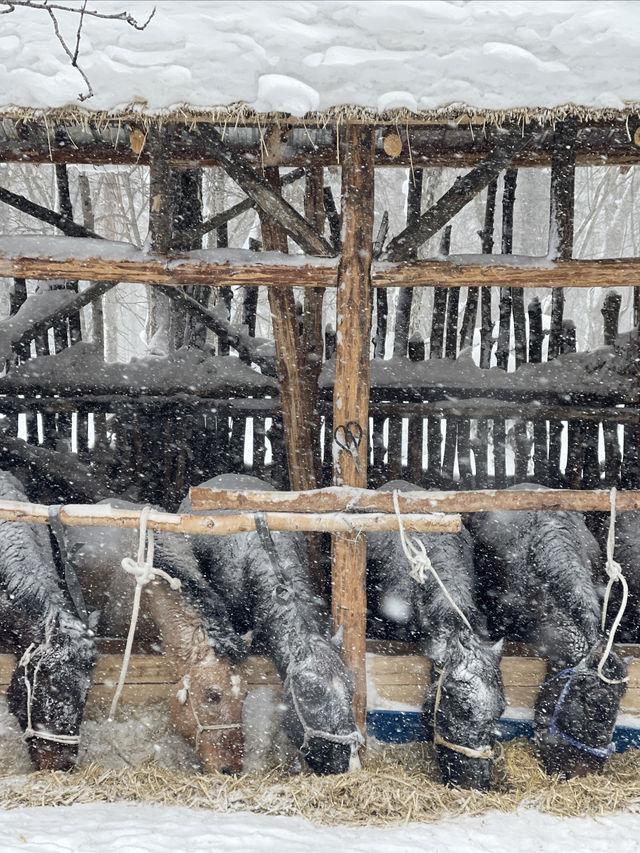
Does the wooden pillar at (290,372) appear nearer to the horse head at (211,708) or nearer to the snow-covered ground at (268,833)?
→ the horse head at (211,708)

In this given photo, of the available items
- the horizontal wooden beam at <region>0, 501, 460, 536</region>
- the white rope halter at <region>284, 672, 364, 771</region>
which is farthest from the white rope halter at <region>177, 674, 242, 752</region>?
the horizontal wooden beam at <region>0, 501, 460, 536</region>

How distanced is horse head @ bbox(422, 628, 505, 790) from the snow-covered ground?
0.24 metres

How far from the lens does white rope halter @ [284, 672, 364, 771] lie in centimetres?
322

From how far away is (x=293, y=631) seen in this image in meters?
3.56

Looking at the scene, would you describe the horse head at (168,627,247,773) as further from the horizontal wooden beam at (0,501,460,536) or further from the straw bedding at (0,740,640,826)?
the horizontal wooden beam at (0,501,460,536)

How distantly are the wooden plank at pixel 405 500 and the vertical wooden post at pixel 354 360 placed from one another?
232mm

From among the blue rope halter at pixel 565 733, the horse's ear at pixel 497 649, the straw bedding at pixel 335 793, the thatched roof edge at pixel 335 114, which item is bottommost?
the straw bedding at pixel 335 793

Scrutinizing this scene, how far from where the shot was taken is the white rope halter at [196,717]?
335cm

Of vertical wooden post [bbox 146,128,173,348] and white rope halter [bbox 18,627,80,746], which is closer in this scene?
white rope halter [bbox 18,627,80,746]

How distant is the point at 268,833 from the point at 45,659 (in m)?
1.28

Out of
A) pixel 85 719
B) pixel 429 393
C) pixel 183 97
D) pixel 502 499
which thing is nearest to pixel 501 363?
pixel 429 393

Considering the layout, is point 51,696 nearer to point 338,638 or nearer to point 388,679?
point 338,638

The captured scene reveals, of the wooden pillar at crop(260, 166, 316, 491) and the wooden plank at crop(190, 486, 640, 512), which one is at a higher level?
the wooden pillar at crop(260, 166, 316, 491)

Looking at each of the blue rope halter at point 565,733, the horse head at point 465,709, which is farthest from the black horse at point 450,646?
the blue rope halter at point 565,733
